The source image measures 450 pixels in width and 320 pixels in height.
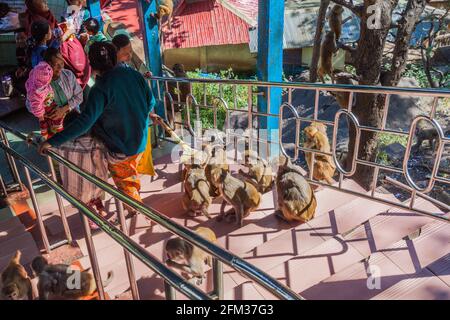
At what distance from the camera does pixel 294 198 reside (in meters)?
3.30

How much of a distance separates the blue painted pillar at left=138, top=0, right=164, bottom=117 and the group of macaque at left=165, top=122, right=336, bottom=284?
2.09 m

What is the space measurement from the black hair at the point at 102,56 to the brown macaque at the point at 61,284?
147 cm

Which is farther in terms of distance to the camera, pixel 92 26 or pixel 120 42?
pixel 92 26

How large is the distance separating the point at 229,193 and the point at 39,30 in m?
2.27

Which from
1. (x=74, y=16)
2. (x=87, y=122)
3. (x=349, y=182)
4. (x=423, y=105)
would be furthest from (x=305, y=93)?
(x=87, y=122)

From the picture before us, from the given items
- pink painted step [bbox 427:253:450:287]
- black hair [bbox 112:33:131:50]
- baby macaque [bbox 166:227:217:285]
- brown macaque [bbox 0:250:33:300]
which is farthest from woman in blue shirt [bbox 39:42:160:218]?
pink painted step [bbox 427:253:450:287]

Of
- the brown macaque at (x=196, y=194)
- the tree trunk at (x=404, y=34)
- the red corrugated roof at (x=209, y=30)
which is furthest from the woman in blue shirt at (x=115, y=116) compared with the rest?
the red corrugated roof at (x=209, y=30)

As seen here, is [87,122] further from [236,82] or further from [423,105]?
[423,105]

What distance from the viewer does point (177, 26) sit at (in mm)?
17094

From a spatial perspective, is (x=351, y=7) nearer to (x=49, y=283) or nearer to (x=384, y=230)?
(x=384, y=230)

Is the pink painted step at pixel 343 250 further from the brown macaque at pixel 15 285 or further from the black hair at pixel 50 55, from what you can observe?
the black hair at pixel 50 55

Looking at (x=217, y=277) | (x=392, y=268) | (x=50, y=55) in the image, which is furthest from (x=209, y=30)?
(x=217, y=277)

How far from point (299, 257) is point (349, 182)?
1682 mm

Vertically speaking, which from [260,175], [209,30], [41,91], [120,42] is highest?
[209,30]
